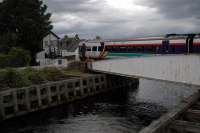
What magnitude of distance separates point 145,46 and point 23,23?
21139 millimetres

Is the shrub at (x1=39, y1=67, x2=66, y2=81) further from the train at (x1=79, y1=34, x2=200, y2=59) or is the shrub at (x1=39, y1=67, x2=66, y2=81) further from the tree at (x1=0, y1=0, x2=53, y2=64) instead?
the tree at (x1=0, y1=0, x2=53, y2=64)

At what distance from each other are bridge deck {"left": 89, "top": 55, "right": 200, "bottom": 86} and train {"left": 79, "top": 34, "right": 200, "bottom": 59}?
455 cm

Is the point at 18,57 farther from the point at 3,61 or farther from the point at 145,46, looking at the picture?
the point at 145,46

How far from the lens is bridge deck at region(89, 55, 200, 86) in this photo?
88.1 feet

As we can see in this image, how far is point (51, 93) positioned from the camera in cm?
3616

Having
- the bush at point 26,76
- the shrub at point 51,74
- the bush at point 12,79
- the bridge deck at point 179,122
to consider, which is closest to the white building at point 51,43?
the shrub at point 51,74

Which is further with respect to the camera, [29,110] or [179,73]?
[29,110]

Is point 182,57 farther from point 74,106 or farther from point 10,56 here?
point 10,56

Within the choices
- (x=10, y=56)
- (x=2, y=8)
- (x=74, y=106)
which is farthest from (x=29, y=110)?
(x=2, y=8)

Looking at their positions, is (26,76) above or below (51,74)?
above

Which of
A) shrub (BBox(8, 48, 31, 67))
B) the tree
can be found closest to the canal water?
shrub (BBox(8, 48, 31, 67))

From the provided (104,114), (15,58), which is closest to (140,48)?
(104,114)

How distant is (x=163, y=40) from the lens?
36938 millimetres

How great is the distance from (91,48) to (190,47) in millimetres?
20590
